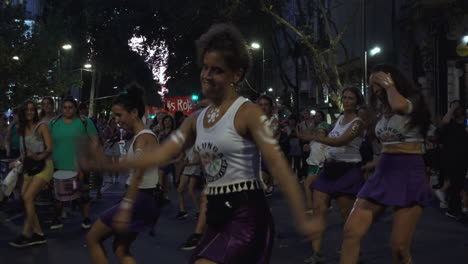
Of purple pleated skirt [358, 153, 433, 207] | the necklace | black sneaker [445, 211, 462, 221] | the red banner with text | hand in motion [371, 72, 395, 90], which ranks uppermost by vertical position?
the red banner with text

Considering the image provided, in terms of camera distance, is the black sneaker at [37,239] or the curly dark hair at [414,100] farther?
the black sneaker at [37,239]

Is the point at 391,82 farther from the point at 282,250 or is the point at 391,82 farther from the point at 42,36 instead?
the point at 42,36

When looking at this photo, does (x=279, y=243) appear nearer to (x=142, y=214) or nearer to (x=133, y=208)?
(x=142, y=214)

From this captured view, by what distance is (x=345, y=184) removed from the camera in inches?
270

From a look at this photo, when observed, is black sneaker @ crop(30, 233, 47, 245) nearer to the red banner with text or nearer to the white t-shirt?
the white t-shirt

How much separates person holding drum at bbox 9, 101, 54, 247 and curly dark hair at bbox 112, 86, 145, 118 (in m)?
3.24

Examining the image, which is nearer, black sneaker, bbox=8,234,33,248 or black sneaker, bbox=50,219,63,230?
black sneaker, bbox=8,234,33,248

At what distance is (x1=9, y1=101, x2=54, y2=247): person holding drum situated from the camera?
839cm

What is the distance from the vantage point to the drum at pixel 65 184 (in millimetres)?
9141

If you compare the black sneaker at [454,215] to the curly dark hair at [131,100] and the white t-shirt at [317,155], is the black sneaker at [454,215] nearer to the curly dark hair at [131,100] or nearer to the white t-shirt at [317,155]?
the white t-shirt at [317,155]

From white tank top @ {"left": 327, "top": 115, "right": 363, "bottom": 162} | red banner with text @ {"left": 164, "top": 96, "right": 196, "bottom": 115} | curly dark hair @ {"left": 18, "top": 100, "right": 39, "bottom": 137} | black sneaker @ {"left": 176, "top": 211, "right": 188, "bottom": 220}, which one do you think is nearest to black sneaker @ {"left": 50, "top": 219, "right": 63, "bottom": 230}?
curly dark hair @ {"left": 18, "top": 100, "right": 39, "bottom": 137}

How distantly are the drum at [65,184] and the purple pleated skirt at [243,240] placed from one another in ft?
20.1

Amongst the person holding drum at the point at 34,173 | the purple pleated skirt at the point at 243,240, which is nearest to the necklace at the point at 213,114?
the purple pleated skirt at the point at 243,240

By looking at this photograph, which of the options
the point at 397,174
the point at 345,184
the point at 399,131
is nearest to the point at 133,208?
the point at 397,174
